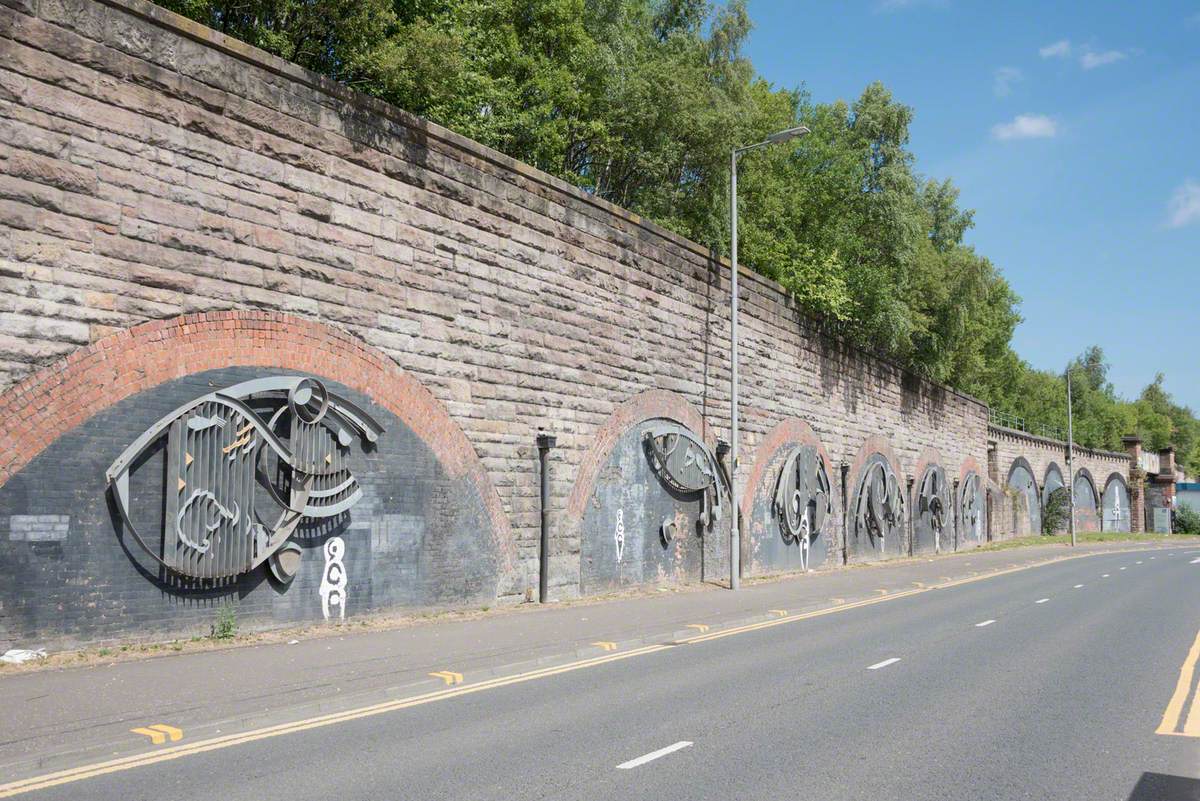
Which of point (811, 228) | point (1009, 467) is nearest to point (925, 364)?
point (811, 228)

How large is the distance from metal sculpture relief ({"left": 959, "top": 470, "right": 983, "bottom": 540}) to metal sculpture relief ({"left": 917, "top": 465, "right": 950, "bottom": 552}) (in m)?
3.04

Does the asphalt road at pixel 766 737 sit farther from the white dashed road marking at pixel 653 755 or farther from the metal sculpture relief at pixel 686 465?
the metal sculpture relief at pixel 686 465

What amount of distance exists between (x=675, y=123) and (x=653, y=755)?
923 inches

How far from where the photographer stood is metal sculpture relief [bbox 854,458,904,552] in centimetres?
3091

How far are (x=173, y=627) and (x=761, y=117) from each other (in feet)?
89.9

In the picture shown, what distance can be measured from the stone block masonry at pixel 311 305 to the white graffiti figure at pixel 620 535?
15 cm

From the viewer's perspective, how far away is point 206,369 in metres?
11.1

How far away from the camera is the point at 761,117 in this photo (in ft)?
108

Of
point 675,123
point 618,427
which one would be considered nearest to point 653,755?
point 618,427

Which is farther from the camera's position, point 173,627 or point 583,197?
point 583,197

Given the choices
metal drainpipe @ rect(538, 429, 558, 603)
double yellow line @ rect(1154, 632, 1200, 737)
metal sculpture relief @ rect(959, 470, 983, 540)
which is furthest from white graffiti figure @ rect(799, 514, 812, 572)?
metal sculpture relief @ rect(959, 470, 983, 540)

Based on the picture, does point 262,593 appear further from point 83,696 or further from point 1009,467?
point 1009,467

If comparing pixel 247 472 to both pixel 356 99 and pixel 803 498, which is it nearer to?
pixel 356 99

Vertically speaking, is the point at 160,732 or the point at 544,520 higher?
the point at 544,520
